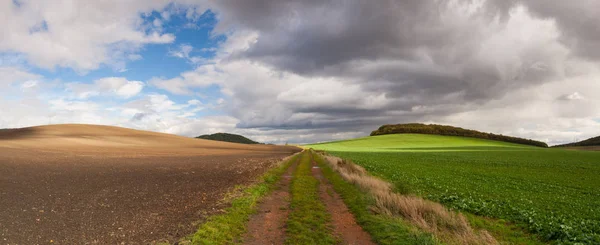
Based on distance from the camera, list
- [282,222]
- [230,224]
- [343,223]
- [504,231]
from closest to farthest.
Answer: [230,224] → [504,231] → [282,222] → [343,223]

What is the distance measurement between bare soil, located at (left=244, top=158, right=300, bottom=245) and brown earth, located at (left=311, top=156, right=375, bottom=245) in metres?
2.36

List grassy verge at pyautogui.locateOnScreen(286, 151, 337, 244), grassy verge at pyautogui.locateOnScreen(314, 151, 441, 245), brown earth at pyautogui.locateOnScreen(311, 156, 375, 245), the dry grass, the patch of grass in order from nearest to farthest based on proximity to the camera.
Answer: grassy verge at pyautogui.locateOnScreen(314, 151, 441, 245), the dry grass, grassy verge at pyautogui.locateOnScreen(286, 151, 337, 244), brown earth at pyautogui.locateOnScreen(311, 156, 375, 245), the patch of grass

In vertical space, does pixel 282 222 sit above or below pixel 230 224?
below

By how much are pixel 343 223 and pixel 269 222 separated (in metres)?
3.49

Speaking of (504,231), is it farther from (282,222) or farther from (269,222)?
(269,222)

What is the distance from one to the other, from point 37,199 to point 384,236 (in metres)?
19.1

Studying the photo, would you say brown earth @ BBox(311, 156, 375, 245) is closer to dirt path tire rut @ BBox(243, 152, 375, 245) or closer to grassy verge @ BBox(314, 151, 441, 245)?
dirt path tire rut @ BBox(243, 152, 375, 245)

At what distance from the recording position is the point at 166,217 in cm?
1573

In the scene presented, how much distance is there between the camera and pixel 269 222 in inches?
607

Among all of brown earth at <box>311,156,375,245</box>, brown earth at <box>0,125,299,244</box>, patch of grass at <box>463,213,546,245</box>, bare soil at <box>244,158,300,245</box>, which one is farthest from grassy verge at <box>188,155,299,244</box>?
patch of grass at <box>463,213,546,245</box>

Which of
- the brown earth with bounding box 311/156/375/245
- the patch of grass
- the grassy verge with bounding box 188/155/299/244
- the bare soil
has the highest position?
the grassy verge with bounding box 188/155/299/244

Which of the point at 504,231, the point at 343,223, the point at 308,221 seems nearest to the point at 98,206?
the point at 308,221

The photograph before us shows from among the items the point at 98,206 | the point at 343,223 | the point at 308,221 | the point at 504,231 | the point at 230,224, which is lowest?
the point at 504,231

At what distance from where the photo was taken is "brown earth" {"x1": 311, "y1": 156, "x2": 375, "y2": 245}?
13078mm
